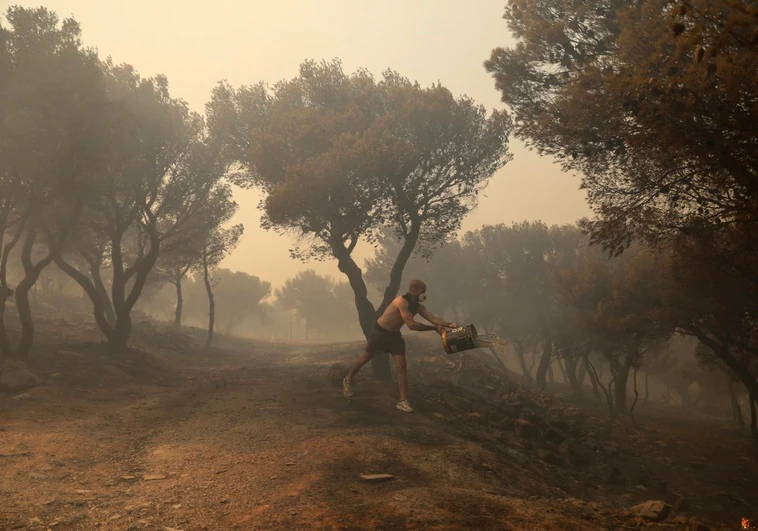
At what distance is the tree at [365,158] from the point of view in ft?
52.7

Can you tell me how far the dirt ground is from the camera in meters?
4.58

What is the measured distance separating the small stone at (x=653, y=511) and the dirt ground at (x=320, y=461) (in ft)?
0.15

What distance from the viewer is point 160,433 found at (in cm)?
830

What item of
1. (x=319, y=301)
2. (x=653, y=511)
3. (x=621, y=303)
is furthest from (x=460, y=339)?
(x=319, y=301)

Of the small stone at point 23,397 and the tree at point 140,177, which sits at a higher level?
the tree at point 140,177

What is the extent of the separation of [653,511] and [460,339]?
3.56m

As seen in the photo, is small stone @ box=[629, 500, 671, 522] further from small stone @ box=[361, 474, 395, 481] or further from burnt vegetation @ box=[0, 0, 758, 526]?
small stone @ box=[361, 474, 395, 481]

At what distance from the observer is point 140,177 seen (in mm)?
19578

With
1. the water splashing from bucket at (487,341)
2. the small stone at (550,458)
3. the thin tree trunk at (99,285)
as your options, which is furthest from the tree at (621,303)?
the thin tree trunk at (99,285)

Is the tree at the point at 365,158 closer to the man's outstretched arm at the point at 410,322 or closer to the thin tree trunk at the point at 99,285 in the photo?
the man's outstretched arm at the point at 410,322

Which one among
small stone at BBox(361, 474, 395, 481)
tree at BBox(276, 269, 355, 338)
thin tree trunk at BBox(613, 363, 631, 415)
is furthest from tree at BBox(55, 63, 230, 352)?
tree at BBox(276, 269, 355, 338)

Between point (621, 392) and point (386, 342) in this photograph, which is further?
point (621, 392)

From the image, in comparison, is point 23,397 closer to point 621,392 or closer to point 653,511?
point 653,511

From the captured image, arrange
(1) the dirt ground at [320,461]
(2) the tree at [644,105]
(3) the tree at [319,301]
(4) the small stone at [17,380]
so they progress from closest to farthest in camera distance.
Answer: (1) the dirt ground at [320,461], (2) the tree at [644,105], (4) the small stone at [17,380], (3) the tree at [319,301]
